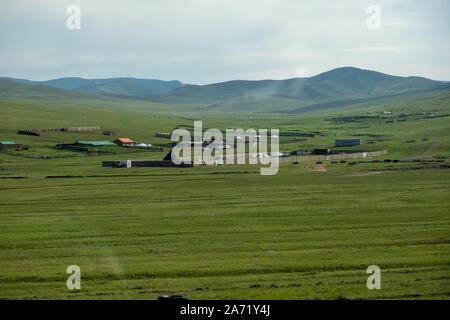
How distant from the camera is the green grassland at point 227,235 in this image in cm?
2422

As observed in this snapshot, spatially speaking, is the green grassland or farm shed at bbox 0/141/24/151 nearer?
the green grassland

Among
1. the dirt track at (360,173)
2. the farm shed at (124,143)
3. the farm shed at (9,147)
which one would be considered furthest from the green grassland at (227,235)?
the farm shed at (124,143)

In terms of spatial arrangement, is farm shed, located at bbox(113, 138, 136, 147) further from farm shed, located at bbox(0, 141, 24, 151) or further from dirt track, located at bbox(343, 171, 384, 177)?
dirt track, located at bbox(343, 171, 384, 177)

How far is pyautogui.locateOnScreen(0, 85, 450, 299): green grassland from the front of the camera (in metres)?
24.2

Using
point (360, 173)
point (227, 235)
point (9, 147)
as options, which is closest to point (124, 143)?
point (9, 147)

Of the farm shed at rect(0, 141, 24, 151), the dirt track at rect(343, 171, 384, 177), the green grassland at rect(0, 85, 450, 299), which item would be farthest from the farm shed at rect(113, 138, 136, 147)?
the dirt track at rect(343, 171, 384, 177)

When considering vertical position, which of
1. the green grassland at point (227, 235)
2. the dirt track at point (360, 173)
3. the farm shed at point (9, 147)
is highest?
the farm shed at point (9, 147)

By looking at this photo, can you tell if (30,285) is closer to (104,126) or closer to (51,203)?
(51,203)

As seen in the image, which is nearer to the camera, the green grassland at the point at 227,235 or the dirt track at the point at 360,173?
the green grassland at the point at 227,235

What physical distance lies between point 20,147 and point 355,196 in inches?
3125

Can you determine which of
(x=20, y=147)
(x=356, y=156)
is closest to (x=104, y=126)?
(x=20, y=147)

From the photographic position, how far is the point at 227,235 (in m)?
35.4

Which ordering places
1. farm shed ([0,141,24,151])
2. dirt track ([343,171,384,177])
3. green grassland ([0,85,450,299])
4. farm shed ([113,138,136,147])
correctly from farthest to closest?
1. farm shed ([113,138,136,147])
2. farm shed ([0,141,24,151])
3. dirt track ([343,171,384,177])
4. green grassland ([0,85,450,299])

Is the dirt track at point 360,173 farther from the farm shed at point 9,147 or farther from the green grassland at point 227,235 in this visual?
the farm shed at point 9,147
